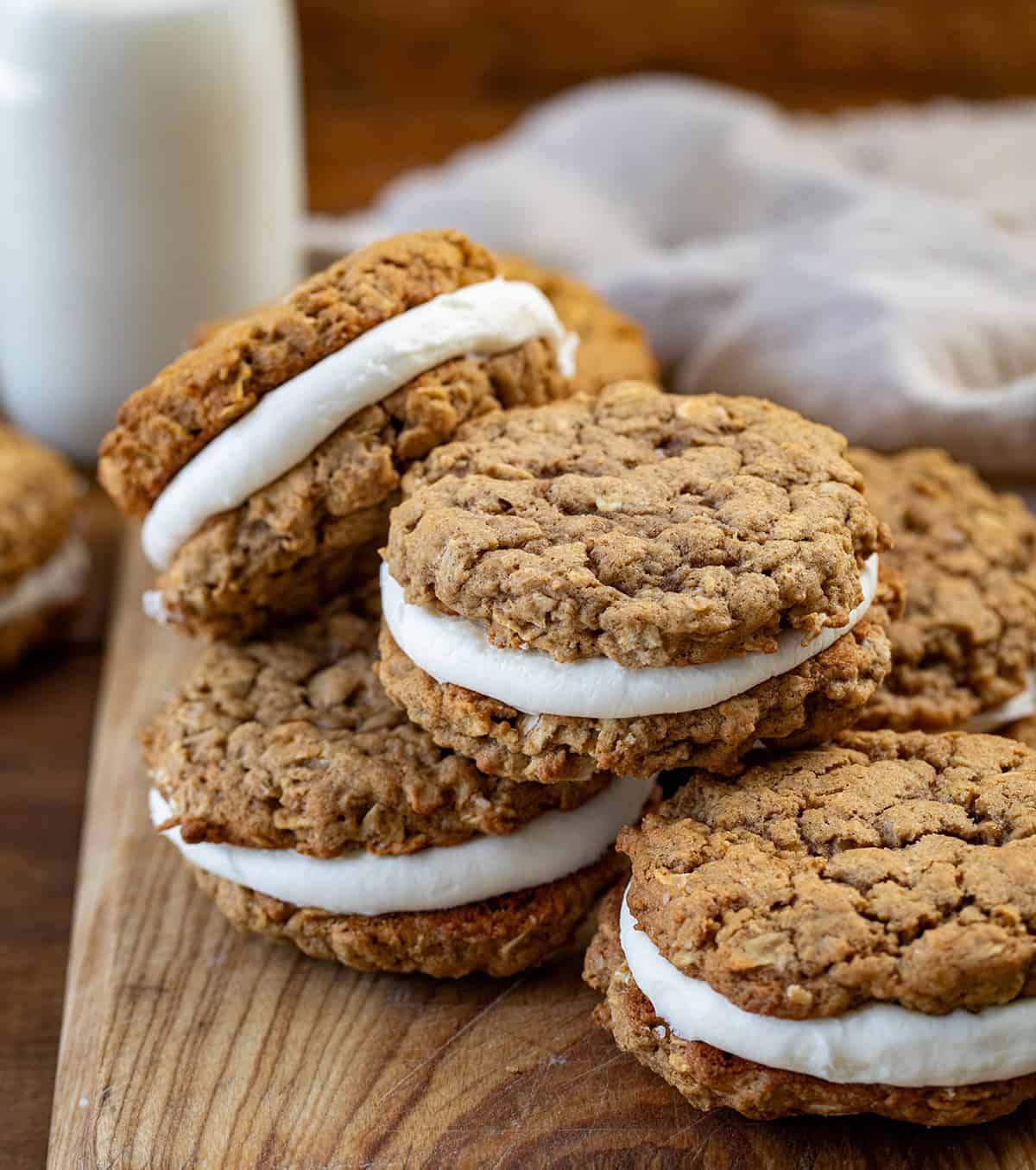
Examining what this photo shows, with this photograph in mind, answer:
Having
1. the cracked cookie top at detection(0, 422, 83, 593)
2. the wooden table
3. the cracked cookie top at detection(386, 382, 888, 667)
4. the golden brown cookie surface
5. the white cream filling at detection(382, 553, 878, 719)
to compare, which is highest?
the cracked cookie top at detection(386, 382, 888, 667)

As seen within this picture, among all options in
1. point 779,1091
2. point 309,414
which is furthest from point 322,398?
→ point 779,1091

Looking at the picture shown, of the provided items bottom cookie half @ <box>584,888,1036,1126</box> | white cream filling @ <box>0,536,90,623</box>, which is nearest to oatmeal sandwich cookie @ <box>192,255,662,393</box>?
white cream filling @ <box>0,536,90,623</box>

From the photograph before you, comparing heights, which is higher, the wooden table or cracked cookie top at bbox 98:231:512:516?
cracked cookie top at bbox 98:231:512:516

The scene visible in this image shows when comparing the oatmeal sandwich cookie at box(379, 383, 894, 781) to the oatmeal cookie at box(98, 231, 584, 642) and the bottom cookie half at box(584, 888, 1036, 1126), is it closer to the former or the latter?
the oatmeal cookie at box(98, 231, 584, 642)

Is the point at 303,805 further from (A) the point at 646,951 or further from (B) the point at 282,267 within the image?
(B) the point at 282,267

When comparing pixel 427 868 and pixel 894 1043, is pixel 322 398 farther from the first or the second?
pixel 894 1043

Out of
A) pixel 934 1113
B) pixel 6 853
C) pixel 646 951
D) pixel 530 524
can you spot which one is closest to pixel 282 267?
pixel 6 853

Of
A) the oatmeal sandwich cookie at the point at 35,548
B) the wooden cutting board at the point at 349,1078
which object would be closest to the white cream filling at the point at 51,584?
the oatmeal sandwich cookie at the point at 35,548
